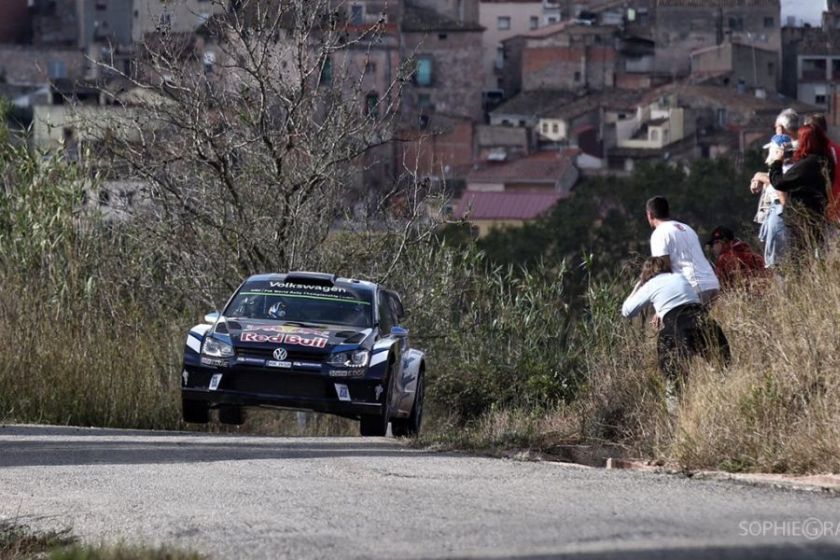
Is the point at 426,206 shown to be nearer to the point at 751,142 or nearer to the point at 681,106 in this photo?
the point at 751,142

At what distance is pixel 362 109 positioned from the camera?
21.8m

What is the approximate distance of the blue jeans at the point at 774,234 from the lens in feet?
47.2

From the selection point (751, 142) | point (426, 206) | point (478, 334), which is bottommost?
point (751, 142)

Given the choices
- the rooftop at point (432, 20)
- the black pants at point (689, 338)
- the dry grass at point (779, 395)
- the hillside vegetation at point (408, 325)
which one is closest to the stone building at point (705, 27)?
the rooftop at point (432, 20)

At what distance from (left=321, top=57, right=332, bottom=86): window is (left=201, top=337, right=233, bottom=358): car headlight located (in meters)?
6.84

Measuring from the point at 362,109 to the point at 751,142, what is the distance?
58828mm

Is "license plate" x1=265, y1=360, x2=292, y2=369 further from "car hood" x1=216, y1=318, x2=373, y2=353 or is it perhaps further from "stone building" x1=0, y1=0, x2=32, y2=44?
"stone building" x1=0, y1=0, x2=32, y2=44

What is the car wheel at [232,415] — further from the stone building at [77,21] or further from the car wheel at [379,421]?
the stone building at [77,21]

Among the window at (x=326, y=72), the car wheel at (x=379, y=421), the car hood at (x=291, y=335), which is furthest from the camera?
the window at (x=326, y=72)

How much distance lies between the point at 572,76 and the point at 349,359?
87580mm

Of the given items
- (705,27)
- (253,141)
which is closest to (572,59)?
(705,27)

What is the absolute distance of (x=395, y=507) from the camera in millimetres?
9258

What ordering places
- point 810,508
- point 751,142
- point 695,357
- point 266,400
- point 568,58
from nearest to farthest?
point 810,508 → point 695,357 → point 266,400 → point 751,142 → point 568,58

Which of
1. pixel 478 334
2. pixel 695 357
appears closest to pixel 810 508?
pixel 695 357
